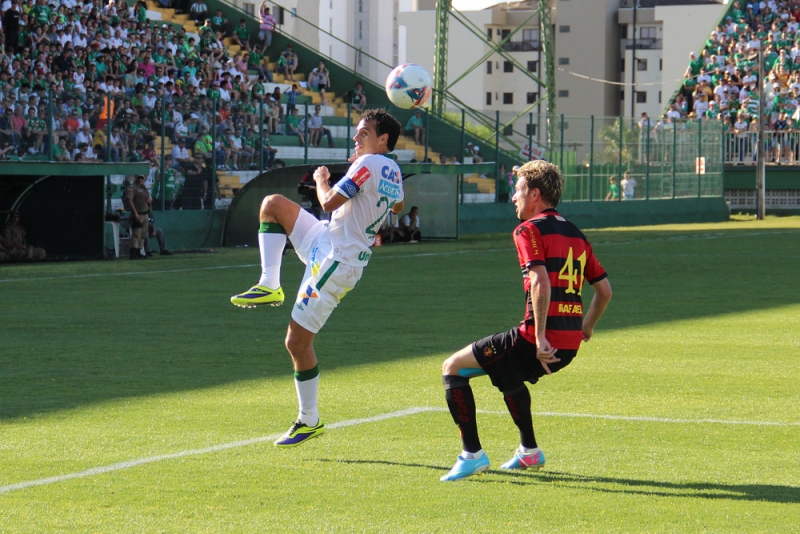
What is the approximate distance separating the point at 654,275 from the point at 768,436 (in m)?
14.0

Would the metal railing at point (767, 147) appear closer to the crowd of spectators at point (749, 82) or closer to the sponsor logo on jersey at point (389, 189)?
the crowd of spectators at point (749, 82)

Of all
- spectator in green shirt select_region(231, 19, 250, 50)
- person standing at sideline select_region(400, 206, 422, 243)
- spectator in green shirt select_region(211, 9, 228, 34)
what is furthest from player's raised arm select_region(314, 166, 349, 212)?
spectator in green shirt select_region(211, 9, 228, 34)

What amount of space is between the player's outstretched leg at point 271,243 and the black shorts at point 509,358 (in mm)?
1845

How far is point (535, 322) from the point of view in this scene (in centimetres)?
663

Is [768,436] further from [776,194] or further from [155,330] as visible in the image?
[776,194]

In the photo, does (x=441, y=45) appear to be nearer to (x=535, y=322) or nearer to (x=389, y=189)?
(x=389, y=189)

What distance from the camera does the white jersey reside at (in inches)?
304

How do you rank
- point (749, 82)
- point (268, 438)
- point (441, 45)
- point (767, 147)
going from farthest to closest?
point (749, 82), point (767, 147), point (441, 45), point (268, 438)

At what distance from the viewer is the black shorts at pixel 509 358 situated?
6.80 meters

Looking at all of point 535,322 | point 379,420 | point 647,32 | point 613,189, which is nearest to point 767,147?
point 613,189

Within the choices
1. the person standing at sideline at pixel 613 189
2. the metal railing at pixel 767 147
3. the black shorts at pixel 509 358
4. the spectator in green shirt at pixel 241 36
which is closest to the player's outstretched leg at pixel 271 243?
the black shorts at pixel 509 358

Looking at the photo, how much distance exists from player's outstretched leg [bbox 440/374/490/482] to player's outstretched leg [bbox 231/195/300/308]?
1.76m

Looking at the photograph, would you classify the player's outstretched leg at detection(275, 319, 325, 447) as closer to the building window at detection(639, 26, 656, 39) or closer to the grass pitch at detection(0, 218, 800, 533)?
the grass pitch at detection(0, 218, 800, 533)

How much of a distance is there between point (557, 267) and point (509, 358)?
1.82 feet
